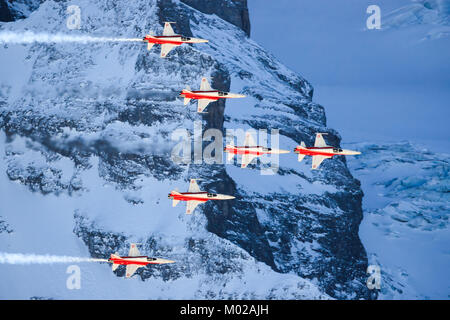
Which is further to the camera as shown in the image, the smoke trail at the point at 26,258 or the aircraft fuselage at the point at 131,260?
the smoke trail at the point at 26,258

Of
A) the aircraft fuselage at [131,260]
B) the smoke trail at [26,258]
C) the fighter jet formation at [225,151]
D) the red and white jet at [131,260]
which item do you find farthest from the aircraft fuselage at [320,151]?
the smoke trail at [26,258]

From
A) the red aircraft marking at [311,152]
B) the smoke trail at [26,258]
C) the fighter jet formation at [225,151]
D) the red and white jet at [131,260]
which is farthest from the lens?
the smoke trail at [26,258]

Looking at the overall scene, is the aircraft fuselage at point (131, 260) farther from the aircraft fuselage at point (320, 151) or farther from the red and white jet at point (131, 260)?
the aircraft fuselage at point (320, 151)

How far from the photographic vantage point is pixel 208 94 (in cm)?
13462

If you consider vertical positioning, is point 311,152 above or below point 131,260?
above

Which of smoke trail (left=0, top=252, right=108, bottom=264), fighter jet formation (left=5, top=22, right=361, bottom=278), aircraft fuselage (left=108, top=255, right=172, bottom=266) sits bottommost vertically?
smoke trail (left=0, top=252, right=108, bottom=264)

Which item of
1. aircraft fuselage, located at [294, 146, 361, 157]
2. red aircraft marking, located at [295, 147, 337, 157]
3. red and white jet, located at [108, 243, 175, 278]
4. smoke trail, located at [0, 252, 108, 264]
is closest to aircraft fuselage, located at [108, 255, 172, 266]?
red and white jet, located at [108, 243, 175, 278]

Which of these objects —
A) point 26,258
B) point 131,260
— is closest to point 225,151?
point 131,260

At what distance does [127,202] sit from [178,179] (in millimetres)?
10678

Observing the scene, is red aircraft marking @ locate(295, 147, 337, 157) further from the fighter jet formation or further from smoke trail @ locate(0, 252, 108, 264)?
smoke trail @ locate(0, 252, 108, 264)

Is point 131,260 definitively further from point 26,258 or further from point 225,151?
point 26,258

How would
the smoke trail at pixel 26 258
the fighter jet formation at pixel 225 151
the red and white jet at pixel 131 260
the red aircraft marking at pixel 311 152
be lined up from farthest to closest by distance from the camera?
1. the smoke trail at pixel 26 258
2. the red and white jet at pixel 131 260
3. the red aircraft marking at pixel 311 152
4. the fighter jet formation at pixel 225 151
